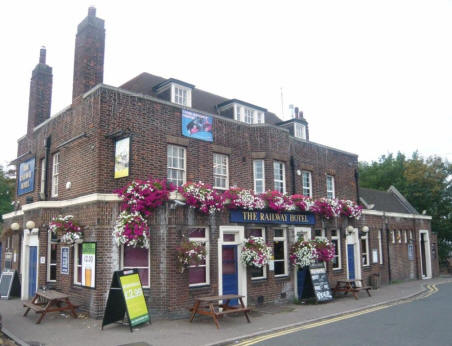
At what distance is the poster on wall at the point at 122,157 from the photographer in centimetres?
1229

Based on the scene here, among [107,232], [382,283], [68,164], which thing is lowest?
[382,283]

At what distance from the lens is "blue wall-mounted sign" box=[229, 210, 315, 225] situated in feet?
47.0

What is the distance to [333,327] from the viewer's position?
10812 millimetres

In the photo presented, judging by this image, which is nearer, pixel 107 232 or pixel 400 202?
pixel 107 232

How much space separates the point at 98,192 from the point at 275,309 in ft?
23.5

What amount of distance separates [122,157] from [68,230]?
287 centimetres

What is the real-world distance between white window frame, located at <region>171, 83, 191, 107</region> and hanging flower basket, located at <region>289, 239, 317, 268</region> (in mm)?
7269

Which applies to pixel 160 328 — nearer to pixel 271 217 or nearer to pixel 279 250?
pixel 271 217

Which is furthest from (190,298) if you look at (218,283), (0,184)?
(0,184)

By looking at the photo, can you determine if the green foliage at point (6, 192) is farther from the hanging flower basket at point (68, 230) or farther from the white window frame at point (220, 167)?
the white window frame at point (220, 167)

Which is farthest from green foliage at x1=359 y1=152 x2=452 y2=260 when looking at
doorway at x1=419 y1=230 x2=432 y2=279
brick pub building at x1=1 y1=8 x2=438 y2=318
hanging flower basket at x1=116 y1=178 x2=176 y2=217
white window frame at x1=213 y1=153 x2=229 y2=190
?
hanging flower basket at x1=116 y1=178 x2=176 y2=217

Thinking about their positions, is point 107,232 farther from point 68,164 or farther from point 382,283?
point 382,283

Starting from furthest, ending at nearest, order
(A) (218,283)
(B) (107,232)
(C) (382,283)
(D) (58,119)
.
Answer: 1. (C) (382,283)
2. (D) (58,119)
3. (A) (218,283)
4. (B) (107,232)

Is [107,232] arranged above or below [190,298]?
above
